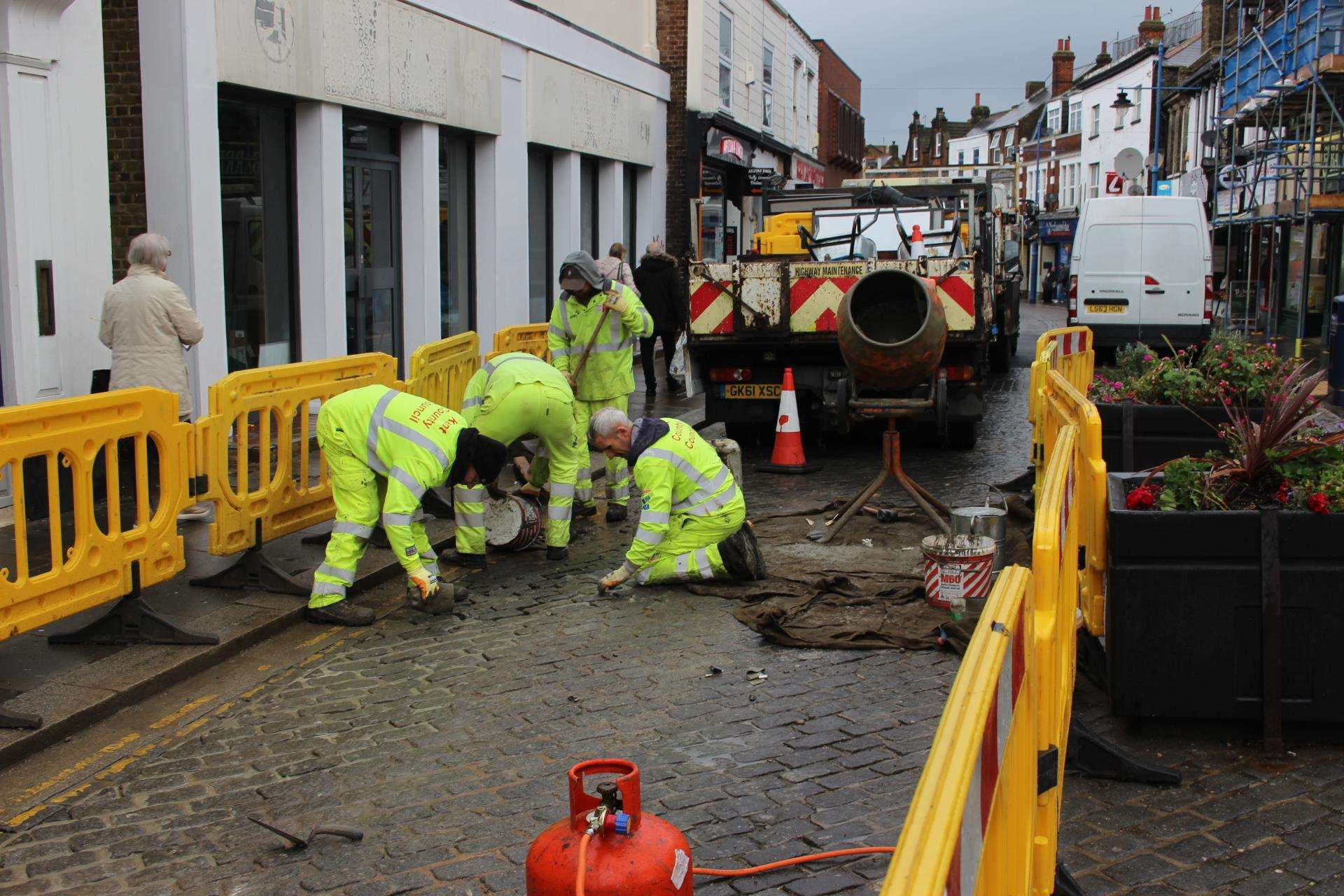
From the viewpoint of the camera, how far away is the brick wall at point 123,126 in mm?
10133

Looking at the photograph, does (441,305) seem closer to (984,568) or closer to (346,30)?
(346,30)

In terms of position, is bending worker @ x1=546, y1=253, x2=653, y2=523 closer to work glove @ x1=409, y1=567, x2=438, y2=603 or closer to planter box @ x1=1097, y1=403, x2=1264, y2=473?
work glove @ x1=409, y1=567, x2=438, y2=603

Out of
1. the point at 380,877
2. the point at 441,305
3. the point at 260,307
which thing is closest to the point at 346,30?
the point at 260,307

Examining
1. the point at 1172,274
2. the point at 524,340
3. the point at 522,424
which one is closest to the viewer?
the point at 522,424

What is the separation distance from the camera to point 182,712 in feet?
17.9

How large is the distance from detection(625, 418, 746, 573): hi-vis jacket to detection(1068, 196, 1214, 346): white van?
12901 millimetres

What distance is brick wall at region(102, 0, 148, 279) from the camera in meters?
10.1

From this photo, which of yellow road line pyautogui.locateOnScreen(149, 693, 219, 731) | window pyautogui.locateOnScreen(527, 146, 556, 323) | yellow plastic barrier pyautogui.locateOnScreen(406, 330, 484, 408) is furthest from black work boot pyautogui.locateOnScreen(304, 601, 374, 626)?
window pyautogui.locateOnScreen(527, 146, 556, 323)

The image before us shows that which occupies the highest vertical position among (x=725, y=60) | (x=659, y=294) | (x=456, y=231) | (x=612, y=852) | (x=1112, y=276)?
(x=725, y=60)

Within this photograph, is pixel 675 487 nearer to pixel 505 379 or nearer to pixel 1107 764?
pixel 505 379

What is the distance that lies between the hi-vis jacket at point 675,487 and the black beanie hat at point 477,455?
2.74 ft

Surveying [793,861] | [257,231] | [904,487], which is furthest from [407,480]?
[257,231]

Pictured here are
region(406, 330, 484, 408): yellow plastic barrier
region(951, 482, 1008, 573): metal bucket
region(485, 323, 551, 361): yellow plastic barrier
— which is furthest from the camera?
region(485, 323, 551, 361): yellow plastic barrier

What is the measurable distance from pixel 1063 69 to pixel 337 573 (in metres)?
72.8
